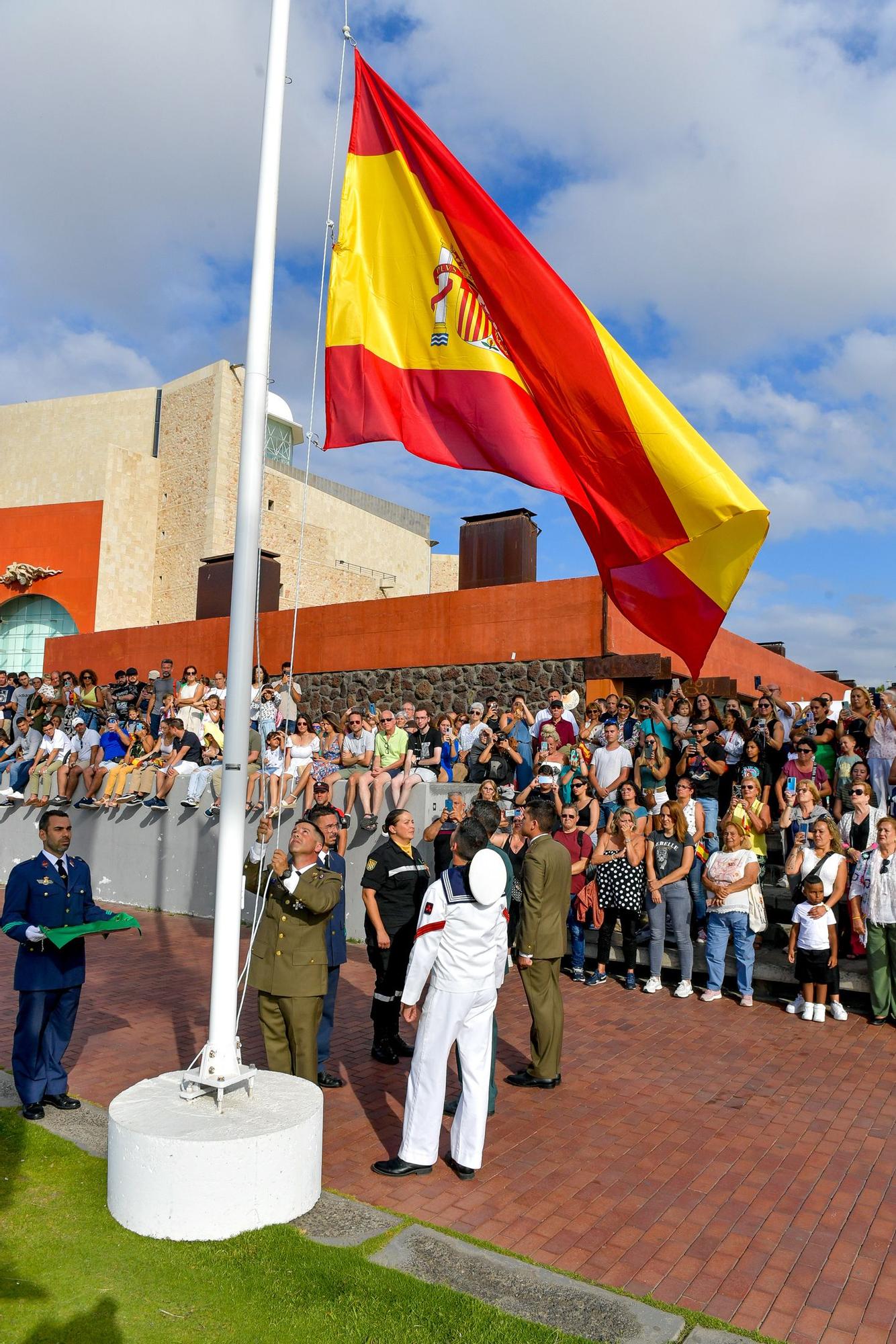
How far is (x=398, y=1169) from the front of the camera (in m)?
5.20

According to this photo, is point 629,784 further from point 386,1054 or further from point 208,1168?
point 208,1168

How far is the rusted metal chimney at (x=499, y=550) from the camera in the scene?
60.8 ft

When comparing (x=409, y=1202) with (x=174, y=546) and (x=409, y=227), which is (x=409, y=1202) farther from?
(x=174, y=546)

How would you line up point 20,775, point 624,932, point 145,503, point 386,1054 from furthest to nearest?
point 145,503 < point 20,775 < point 624,932 < point 386,1054

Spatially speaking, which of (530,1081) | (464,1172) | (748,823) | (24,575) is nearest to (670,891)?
(748,823)

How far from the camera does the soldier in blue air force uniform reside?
5922 millimetres

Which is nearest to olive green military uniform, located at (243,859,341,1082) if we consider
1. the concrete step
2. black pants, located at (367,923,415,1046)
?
black pants, located at (367,923,415,1046)

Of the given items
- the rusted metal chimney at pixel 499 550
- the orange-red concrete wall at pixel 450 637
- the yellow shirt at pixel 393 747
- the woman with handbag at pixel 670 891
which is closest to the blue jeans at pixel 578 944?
the woman with handbag at pixel 670 891

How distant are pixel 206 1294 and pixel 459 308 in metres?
5.34

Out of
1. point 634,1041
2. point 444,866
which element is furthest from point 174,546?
point 634,1041

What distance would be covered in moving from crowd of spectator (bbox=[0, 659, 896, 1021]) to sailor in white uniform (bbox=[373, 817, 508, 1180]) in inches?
56.7

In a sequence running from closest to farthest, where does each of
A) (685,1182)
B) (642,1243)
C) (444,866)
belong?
(642,1243) → (685,1182) → (444,866)

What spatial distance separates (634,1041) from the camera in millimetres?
7855

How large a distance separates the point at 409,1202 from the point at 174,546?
33.3m
